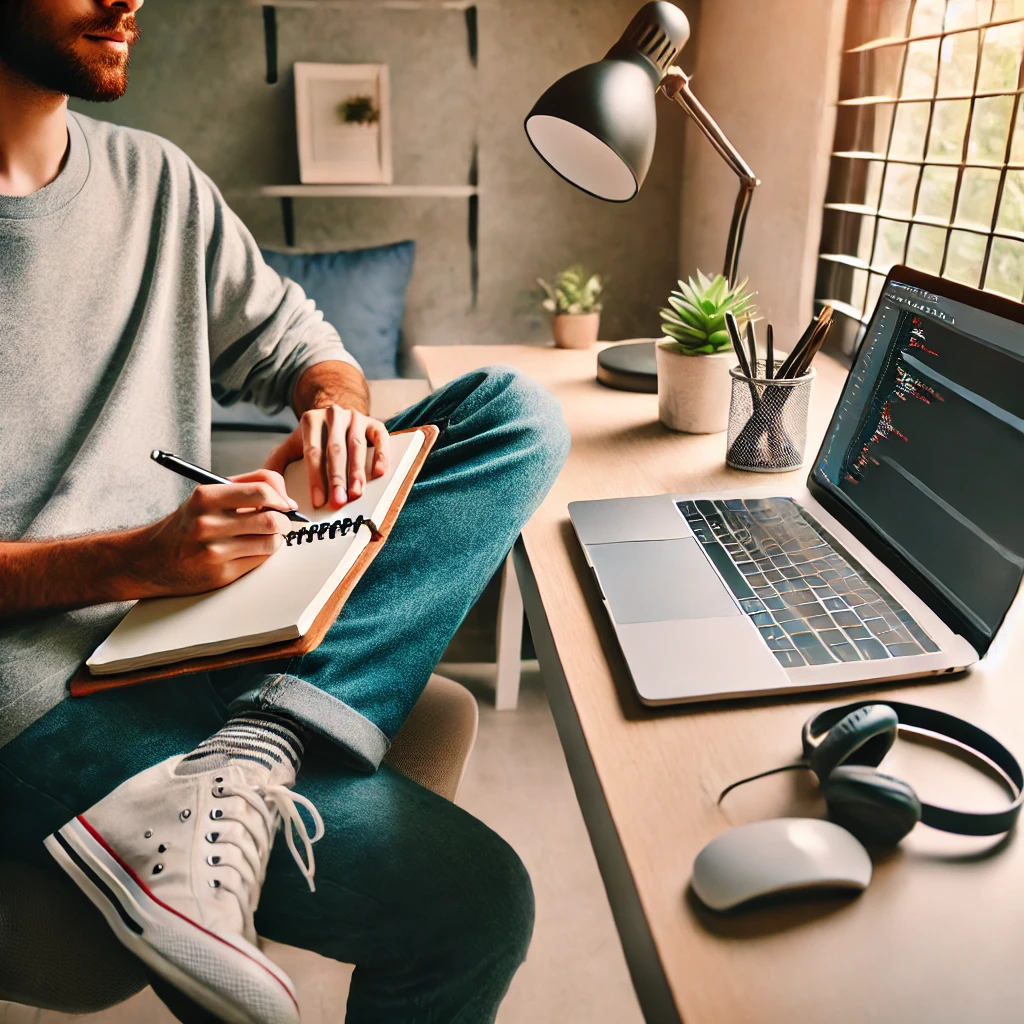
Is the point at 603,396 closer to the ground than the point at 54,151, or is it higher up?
closer to the ground

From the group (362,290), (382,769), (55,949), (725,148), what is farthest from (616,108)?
(362,290)

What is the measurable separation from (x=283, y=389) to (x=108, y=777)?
0.65 metres

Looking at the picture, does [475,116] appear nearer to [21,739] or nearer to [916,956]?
[21,739]

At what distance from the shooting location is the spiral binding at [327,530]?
2.74 ft

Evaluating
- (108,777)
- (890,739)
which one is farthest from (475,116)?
(890,739)

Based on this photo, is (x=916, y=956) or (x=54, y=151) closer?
(x=916, y=956)

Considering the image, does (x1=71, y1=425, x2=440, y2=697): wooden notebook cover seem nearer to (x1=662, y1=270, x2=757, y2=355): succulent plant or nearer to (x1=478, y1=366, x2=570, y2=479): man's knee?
(x1=478, y1=366, x2=570, y2=479): man's knee

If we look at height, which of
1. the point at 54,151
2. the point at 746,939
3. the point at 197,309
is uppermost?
the point at 54,151

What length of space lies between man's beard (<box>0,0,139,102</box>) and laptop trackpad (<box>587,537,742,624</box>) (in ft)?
2.55

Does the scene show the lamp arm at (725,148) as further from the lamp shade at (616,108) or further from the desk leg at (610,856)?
the desk leg at (610,856)

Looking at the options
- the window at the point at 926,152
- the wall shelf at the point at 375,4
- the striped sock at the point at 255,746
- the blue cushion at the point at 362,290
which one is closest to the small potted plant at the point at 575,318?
the window at the point at 926,152

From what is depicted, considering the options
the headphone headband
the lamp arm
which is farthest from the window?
the headphone headband

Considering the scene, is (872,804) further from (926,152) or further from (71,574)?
(926,152)

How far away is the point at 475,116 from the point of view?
244 cm
